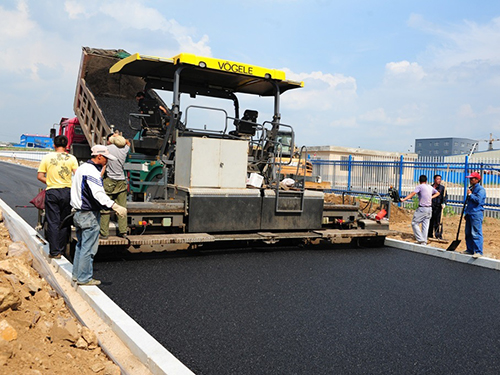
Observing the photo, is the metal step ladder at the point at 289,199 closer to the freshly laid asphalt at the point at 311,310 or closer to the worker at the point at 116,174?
the freshly laid asphalt at the point at 311,310

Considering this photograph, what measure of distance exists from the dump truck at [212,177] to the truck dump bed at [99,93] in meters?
1.62

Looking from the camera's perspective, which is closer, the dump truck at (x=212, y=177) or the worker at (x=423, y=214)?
the dump truck at (x=212, y=177)

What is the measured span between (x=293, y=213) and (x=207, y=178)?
1527 mm

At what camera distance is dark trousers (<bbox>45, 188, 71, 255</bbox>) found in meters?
5.81

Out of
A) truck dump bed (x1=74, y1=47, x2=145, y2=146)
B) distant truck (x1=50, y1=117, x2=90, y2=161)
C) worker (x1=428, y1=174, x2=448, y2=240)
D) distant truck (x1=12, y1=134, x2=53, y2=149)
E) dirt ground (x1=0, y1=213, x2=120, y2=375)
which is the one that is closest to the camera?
dirt ground (x1=0, y1=213, x2=120, y2=375)

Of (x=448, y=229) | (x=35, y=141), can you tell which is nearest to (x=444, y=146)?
(x=35, y=141)

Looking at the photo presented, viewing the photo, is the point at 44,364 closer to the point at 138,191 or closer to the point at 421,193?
the point at 138,191

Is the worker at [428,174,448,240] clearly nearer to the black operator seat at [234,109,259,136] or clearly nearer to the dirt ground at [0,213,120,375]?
the black operator seat at [234,109,259,136]

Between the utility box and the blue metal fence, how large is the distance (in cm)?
661

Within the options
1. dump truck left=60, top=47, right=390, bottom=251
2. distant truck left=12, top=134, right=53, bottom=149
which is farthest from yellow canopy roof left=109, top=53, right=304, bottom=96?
distant truck left=12, top=134, right=53, bottom=149

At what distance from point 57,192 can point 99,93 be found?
487 cm

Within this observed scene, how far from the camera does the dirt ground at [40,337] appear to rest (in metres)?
3.04

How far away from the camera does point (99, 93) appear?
10.3 metres

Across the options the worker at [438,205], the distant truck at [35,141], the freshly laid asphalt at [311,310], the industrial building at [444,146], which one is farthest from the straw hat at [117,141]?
the industrial building at [444,146]
